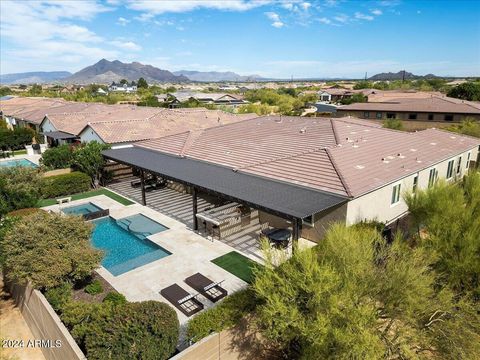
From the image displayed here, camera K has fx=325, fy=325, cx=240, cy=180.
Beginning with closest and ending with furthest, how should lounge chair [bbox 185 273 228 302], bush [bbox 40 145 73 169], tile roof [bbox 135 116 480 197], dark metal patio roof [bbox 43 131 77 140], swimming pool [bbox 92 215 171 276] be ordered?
lounge chair [bbox 185 273 228 302], swimming pool [bbox 92 215 171 276], tile roof [bbox 135 116 480 197], bush [bbox 40 145 73 169], dark metal patio roof [bbox 43 131 77 140]

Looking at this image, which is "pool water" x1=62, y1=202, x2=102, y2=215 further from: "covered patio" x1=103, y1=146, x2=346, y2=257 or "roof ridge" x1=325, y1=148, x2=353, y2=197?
"roof ridge" x1=325, y1=148, x2=353, y2=197

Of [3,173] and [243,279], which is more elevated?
[3,173]

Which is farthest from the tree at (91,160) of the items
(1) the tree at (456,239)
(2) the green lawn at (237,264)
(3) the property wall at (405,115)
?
(3) the property wall at (405,115)

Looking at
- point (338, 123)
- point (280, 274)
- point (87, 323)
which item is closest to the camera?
point (280, 274)

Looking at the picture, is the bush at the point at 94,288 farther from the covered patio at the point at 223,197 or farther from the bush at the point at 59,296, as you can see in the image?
the covered patio at the point at 223,197

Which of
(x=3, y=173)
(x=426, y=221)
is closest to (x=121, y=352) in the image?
Answer: (x=426, y=221)

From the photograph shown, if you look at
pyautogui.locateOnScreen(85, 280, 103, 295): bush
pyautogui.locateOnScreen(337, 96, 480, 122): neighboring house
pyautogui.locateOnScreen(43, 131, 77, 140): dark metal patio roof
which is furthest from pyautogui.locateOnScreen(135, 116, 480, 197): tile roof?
pyautogui.locateOnScreen(337, 96, 480, 122): neighboring house

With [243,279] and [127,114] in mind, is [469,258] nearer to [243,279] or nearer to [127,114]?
[243,279]

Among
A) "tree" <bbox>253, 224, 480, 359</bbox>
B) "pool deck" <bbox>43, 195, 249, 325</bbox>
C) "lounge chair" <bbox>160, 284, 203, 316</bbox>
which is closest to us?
"tree" <bbox>253, 224, 480, 359</bbox>
